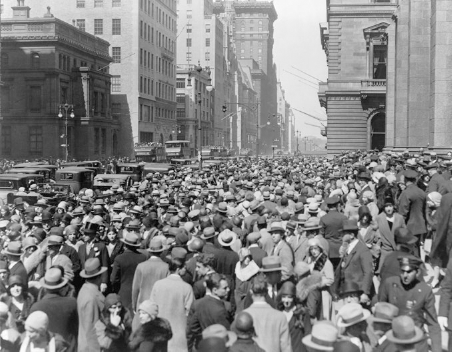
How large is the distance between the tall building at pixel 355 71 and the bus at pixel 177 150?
18.6 m

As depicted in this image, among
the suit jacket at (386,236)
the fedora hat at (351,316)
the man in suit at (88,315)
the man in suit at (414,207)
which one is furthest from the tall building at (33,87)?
the fedora hat at (351,316)

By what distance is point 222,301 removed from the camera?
799 centimetres

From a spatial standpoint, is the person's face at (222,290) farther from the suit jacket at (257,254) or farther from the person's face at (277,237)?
the person's face at (277,237)

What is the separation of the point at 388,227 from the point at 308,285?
13.0 feet

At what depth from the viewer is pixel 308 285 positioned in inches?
328

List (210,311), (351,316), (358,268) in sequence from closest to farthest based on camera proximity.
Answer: (351,316) < (210,311) < (358,268)

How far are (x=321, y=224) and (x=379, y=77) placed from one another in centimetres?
4495

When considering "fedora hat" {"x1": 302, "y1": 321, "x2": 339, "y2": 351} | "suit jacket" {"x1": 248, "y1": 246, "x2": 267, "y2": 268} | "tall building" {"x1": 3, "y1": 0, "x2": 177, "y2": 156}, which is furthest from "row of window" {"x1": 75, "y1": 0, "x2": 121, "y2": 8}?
"fedora hat" {"x1": 302, "y1": 321, "x2": 339, "y2": 351}

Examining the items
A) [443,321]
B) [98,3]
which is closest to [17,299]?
[443,321]

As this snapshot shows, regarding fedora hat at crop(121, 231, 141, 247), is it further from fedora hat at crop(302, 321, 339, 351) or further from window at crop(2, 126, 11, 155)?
window at crop(2, 126, 11, 155)

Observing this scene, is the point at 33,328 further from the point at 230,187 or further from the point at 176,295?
the point at 230,187

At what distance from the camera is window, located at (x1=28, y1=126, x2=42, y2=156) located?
240ft

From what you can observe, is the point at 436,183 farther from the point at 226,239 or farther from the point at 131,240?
the point at 131,240

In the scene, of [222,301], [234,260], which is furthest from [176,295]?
[234,260]
